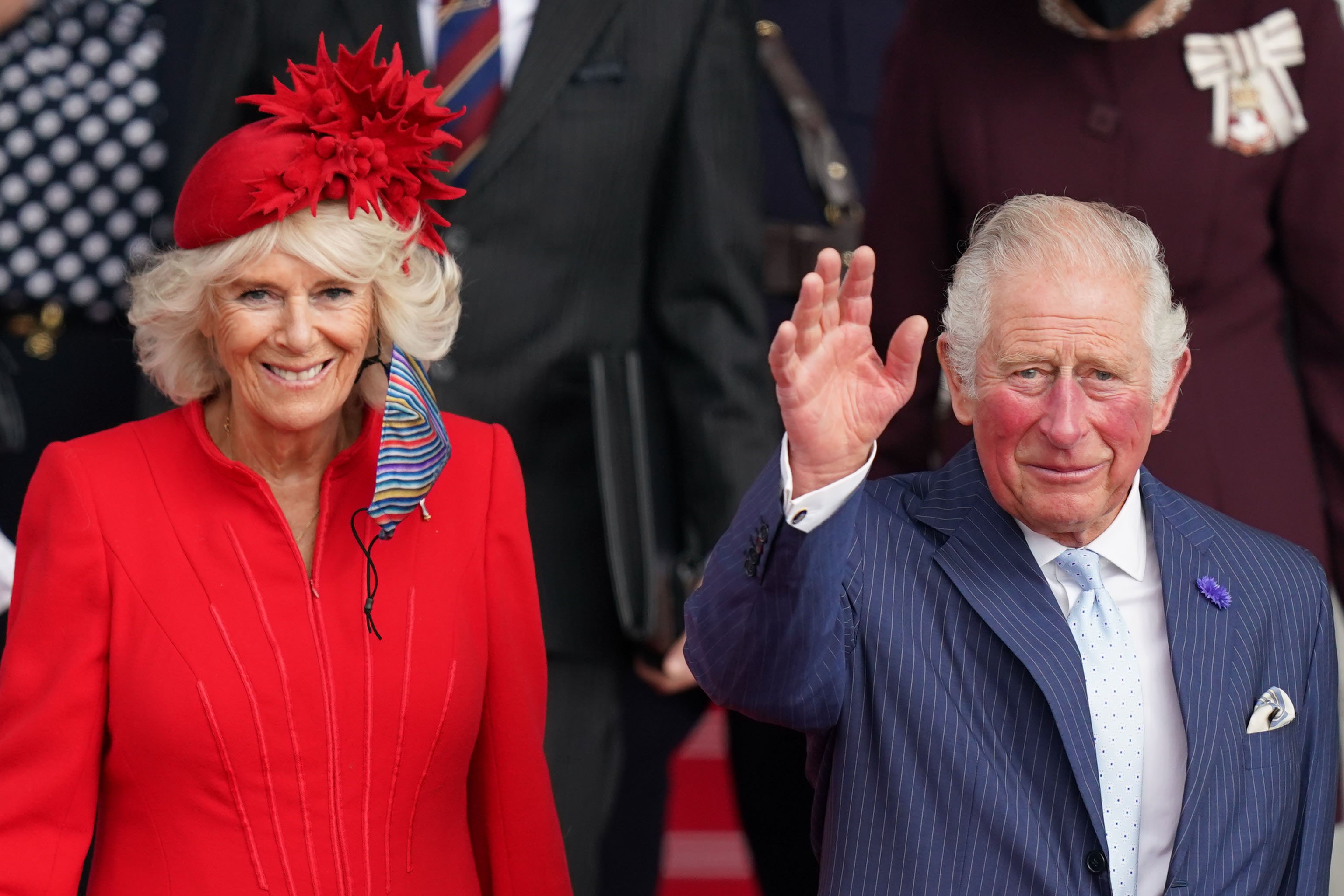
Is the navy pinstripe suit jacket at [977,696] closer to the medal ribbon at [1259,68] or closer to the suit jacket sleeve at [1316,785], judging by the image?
the suit jacket sleeve at [1316,785]

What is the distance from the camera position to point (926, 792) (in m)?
2.30

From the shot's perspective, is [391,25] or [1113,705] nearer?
[1113,705]

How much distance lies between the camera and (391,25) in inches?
122

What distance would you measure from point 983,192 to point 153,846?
5.21 ft

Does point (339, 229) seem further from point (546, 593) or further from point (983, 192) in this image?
point (983, 192)

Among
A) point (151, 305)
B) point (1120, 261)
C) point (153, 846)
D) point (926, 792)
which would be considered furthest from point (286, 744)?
point (1120, 261)

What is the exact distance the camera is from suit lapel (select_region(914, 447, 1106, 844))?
228 cm

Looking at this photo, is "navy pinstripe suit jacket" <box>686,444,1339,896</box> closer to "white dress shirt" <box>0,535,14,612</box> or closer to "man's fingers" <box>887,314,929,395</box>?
"man's fingers" <box>887,314,929,395</box>

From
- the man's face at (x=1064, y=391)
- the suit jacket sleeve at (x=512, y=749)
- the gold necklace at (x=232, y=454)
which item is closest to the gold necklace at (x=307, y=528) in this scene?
the gold necklace at (x=232, y=454)

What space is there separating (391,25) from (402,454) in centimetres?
95

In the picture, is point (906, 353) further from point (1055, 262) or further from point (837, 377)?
point (1055, 262)

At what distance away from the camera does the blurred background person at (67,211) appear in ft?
11.0

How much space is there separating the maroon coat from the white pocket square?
0.75 metres

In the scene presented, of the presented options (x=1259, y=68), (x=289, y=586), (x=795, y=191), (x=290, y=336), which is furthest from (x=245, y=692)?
(x=1259, y=68)
